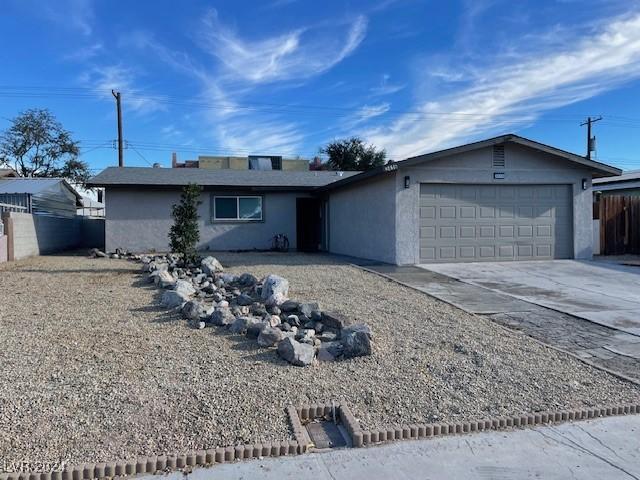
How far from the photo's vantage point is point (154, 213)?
19.0 meters

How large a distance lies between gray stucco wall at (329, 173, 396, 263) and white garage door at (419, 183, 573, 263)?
2.88ft

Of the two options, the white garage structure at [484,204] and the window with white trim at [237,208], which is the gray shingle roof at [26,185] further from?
the white garage structure at [484,204]

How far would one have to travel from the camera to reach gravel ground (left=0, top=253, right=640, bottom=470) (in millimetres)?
3488

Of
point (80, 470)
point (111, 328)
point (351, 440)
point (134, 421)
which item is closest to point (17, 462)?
point (80, 470)

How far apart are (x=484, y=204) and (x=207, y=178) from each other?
11.0 meters

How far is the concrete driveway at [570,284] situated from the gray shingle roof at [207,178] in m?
9.00

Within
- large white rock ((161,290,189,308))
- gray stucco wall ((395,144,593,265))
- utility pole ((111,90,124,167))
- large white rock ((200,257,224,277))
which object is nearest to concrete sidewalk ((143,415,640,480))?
large white rock ((161,290,189,308))

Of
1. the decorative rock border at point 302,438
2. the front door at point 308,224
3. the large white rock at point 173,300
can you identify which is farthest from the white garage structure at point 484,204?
the decorative rock border at point 302,438

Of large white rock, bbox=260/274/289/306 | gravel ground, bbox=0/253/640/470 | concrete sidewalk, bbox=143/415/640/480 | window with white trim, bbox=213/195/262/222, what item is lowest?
concrete sidewalk, bbox=143/415/640/480

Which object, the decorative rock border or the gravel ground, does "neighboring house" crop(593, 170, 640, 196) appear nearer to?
the gravel ground

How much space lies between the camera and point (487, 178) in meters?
13.8

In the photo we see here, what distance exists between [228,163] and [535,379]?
121 ft

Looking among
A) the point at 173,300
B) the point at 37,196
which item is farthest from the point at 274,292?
the point at 37,196

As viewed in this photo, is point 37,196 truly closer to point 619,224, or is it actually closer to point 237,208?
point 237,208
